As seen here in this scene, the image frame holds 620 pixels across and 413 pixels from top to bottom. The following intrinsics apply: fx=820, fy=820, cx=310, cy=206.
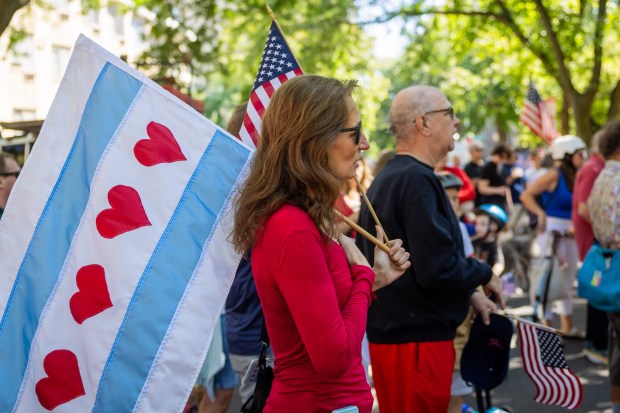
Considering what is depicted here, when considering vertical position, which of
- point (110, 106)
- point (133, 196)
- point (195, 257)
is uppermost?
point (110, 106)

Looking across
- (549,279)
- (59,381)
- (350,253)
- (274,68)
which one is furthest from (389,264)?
(549,279)

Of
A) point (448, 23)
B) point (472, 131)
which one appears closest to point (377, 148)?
point (472, 131)

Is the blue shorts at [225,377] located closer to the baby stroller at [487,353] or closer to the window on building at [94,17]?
the baby stroller at [487,353]

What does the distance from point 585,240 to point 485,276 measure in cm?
349

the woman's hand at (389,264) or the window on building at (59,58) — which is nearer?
the woman's hand at (389,264)

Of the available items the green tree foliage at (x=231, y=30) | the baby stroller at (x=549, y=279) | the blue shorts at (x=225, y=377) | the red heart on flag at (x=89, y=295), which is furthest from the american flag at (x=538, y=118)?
the red heart on flag at (x=89, y=295)

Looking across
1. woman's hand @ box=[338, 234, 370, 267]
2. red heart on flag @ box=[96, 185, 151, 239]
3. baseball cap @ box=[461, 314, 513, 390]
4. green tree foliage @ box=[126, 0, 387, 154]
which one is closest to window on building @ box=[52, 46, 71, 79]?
green tree foliage @ box=[126, 0, 387, 154]

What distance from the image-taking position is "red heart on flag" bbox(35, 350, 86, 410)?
273 cm

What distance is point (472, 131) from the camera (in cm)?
4162

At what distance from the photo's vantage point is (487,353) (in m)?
4.14

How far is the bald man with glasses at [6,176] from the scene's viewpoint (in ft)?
16.7

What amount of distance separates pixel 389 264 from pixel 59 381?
1.19m

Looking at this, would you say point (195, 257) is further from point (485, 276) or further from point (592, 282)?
point (592, 282)

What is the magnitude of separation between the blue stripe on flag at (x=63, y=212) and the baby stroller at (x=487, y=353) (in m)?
2.17
